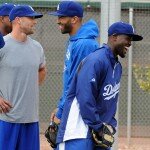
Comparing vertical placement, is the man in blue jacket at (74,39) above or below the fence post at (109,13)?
below

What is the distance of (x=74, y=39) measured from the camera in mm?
5258

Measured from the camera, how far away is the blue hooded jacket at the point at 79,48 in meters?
5.11

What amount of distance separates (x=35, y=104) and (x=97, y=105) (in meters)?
1.32

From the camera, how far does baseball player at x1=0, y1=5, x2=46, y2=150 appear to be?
560cm

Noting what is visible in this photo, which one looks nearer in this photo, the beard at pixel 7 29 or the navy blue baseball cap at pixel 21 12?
the navy blue baseball cap at pixel 21 12

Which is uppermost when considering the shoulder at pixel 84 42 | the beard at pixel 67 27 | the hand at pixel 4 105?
the beard at pixel 67 27

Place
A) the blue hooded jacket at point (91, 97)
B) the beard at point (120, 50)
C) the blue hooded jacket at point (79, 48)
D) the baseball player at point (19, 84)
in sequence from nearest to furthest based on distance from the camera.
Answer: the blue hooded jacket at point (91, 97) → the beard at point (120, 50) → the blue hooded jacket at point (79, 48) → the baseball player at point (19, 84)

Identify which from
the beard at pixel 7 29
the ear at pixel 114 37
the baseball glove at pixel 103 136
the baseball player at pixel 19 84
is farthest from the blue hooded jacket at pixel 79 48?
the beard at pixel 7 29

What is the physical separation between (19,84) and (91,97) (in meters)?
1.35

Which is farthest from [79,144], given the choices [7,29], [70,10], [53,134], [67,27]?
[7,29]

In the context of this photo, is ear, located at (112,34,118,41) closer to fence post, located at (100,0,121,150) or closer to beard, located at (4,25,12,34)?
fence post, located at (100,0,121,150)

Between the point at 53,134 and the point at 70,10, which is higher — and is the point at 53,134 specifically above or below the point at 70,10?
below

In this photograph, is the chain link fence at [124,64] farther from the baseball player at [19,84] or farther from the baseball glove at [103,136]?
the baseball glove at [103,136]

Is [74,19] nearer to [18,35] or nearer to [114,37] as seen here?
[18,35]
